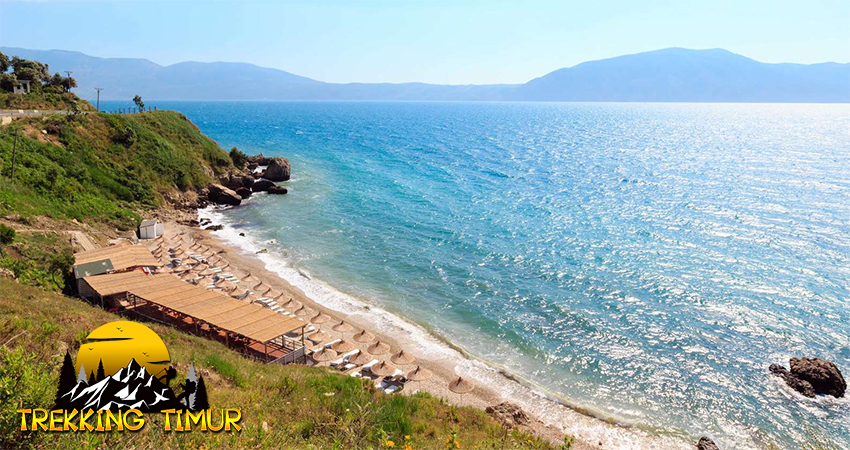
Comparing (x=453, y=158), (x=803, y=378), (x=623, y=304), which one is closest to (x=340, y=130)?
(x=453, y=158)

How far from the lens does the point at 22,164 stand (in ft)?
133

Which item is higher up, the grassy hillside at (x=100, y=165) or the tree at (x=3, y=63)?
the tree at (x=3, y=63)

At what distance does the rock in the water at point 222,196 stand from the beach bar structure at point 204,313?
35892mm

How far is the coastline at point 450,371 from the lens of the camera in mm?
22547

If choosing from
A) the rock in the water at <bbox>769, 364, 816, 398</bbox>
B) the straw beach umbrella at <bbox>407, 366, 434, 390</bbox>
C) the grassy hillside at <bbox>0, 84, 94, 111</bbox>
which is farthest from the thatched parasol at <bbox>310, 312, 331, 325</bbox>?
the grassy hillside at <bbox>0, 84, 94, 111</bbox>

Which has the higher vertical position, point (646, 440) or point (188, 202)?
point (188, 202)

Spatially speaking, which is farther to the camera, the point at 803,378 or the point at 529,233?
the point at 529,233

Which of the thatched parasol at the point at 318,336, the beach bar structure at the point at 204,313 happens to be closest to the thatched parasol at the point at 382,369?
the beach bar structure at the point at 204,313

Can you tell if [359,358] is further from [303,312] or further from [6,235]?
[6,235]

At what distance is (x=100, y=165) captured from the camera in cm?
5075

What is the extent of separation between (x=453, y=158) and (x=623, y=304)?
230 ft

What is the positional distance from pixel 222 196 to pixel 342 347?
43587mm

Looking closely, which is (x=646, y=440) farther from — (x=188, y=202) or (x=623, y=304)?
(x=188, y=202)

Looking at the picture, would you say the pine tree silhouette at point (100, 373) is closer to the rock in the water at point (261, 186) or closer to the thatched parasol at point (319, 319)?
the thatched parasol at point (319, 319)
